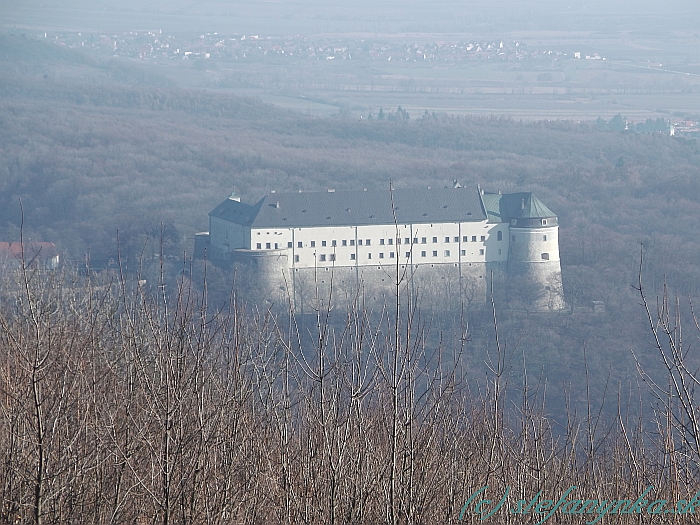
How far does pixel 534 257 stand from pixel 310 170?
41801 millimetres

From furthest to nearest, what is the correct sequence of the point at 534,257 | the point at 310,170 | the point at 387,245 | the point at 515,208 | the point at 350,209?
the point at 310,170 < the point at 350,209 < the point at 515,208 < the point at 534,257 < the point at 387,245

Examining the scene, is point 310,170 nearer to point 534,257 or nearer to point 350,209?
point 350,209

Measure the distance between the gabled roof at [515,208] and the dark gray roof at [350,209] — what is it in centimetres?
68

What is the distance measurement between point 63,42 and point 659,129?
82.8 meters

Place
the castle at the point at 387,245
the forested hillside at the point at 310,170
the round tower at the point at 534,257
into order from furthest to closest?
the forested hillside at the point at 310,170 < the round tower at the point at 534,257 < the castle at the point at 387,245

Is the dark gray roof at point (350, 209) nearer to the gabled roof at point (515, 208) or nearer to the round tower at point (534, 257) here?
the gabled roof at point (515, 208)

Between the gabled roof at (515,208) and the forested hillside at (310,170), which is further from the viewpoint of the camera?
the forested hillside at (310,170)

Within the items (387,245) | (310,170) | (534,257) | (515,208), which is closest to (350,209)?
(387,245)

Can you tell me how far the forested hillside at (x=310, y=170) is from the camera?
50219mm

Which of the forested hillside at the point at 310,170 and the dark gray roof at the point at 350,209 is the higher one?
the dark gray roof at the point at 350,209

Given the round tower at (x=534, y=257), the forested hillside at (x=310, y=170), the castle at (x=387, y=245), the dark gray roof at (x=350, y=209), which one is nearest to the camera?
the castle at (x=387, y=245)

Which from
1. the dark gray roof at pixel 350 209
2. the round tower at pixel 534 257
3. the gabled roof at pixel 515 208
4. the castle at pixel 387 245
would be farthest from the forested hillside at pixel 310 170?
the dark gray roof at pixel 350 209

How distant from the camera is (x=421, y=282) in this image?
1885 inches

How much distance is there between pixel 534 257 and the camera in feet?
160
